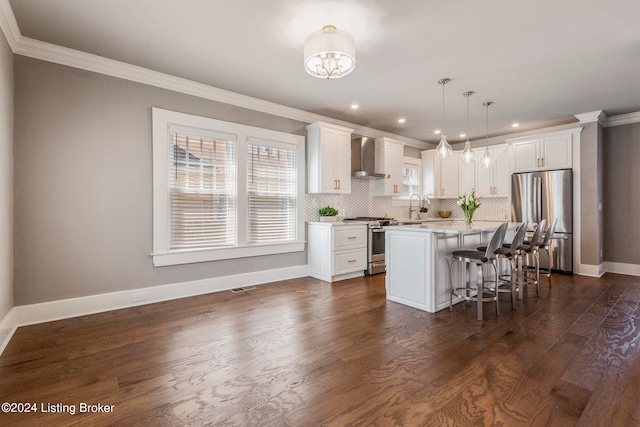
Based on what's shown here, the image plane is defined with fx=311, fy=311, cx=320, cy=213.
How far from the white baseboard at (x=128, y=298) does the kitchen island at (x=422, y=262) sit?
6.13 feet

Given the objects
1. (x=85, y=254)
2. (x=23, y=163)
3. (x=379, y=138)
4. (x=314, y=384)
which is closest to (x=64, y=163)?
(x=23, y=163)

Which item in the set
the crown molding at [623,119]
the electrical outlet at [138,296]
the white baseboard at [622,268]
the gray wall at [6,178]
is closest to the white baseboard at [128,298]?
the electrical outlet at [138,296]

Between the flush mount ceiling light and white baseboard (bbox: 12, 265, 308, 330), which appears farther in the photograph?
white baseboard (bbox: 12, 265, 308, 330)

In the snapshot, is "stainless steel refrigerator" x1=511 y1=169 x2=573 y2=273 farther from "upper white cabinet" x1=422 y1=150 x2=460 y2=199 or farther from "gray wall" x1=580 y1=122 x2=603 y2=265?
"upper white cabinet" x1=422 y1=150 x2=460 y2=199

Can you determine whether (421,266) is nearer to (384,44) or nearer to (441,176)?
(384,44)

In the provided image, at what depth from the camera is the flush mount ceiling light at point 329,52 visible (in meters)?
2.39

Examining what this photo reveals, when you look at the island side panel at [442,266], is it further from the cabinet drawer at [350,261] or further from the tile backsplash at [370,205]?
the tile backsplash at [370,205]

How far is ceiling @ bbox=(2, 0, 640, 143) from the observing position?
2.44 m

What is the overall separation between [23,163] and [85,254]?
101cm

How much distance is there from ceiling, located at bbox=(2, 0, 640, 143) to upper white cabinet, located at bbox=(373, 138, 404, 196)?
1.40 meters

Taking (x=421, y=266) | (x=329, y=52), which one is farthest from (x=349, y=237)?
(x=329, y=52)

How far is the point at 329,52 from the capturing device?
2375 millimetres

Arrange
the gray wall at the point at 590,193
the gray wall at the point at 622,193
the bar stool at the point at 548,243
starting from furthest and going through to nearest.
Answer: the gray wall at the point at 622,193
the gray wall at the point at 590,193
the bar stool at the point at 548,243

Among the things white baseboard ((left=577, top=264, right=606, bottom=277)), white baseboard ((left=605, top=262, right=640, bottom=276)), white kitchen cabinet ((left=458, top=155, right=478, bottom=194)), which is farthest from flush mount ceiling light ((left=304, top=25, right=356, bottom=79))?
white baseboard ((left=605, top=262, right=640, bottom=276))
